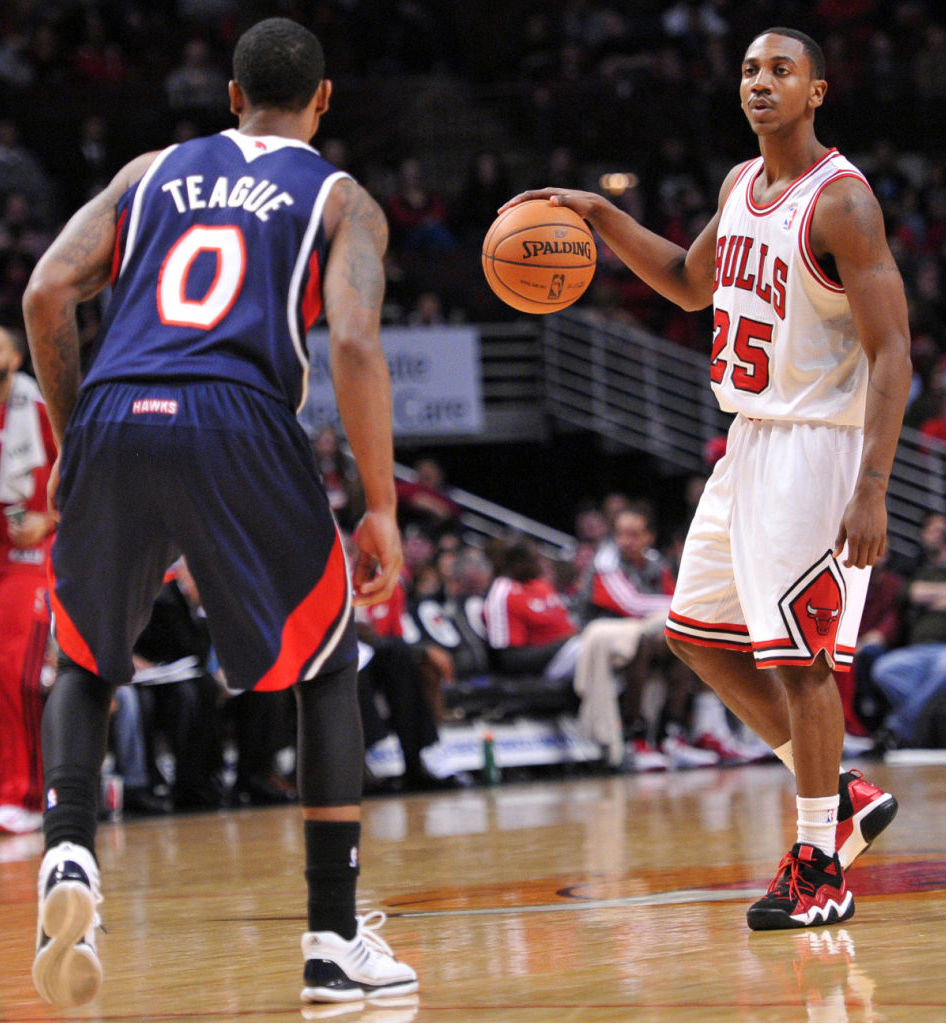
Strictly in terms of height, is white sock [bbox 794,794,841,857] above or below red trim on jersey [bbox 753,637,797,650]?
below

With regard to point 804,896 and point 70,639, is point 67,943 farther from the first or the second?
point 804,896

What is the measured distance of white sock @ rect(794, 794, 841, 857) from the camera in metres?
3.91

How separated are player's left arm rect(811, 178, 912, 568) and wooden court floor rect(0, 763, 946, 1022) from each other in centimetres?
92

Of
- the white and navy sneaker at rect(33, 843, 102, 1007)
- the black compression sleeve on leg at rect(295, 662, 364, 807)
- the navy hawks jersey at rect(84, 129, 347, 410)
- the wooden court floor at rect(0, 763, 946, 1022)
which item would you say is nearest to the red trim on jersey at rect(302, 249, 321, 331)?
the navy hawks jersey at rect(84, 129, 347, 410)

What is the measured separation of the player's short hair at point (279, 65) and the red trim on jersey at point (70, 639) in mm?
1064

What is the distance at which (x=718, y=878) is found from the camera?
4684 millimetres

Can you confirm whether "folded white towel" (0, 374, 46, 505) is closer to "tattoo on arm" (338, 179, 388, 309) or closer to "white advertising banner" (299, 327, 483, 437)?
"tattoo on arm" (338, 179, 388, 309)

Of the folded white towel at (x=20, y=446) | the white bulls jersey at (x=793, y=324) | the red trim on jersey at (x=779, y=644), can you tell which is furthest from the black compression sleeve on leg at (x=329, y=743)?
the folded white towel at (x=20, y=446)

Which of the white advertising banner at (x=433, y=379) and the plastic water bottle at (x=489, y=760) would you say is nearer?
the plastic water bottle at (x=489, y=760)

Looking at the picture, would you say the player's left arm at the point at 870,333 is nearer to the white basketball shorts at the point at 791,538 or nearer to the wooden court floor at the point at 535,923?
the white basketball shorts at the point at 791,538

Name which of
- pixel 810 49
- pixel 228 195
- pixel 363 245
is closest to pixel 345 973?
pixel 363 245

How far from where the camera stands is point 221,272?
3115 millimetres

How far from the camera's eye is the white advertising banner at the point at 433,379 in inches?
542

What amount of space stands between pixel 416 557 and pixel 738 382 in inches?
278
